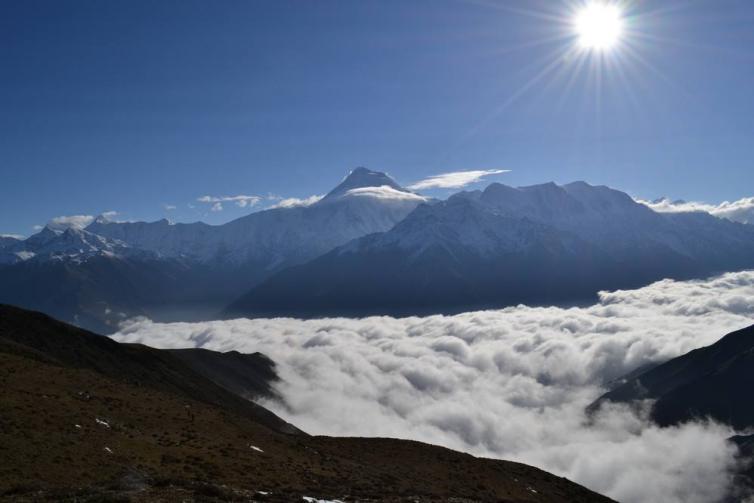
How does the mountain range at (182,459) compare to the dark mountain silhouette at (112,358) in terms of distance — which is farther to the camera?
the dark mountain silhouette at (112,358)

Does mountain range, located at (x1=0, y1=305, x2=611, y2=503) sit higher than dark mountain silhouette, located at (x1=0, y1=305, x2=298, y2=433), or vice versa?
dark mountain silhouette, located at (x1=0, y1=305, x2=298, y2=433)

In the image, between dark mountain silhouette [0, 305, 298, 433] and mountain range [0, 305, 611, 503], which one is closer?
mountain range [0, 305, 611, 503]

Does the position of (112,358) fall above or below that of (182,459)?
above

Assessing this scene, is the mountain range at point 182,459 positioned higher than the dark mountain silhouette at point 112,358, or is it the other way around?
the dark mountain silhouette at point 112,358

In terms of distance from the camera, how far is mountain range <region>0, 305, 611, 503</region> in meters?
33.0

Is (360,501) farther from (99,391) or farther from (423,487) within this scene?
(99,391)

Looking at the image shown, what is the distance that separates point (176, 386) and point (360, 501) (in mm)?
81314

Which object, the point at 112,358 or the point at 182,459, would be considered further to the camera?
the point at 112,358

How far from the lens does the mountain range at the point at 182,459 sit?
3303 cm

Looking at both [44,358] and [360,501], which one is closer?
[360,501]

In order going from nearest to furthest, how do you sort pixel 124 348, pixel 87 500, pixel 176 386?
pixel 87 500
pixel 176 386
pixel 124 348

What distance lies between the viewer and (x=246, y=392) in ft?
613

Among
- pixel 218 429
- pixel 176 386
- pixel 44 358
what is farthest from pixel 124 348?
pixel 218 429

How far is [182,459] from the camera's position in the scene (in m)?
42.3
